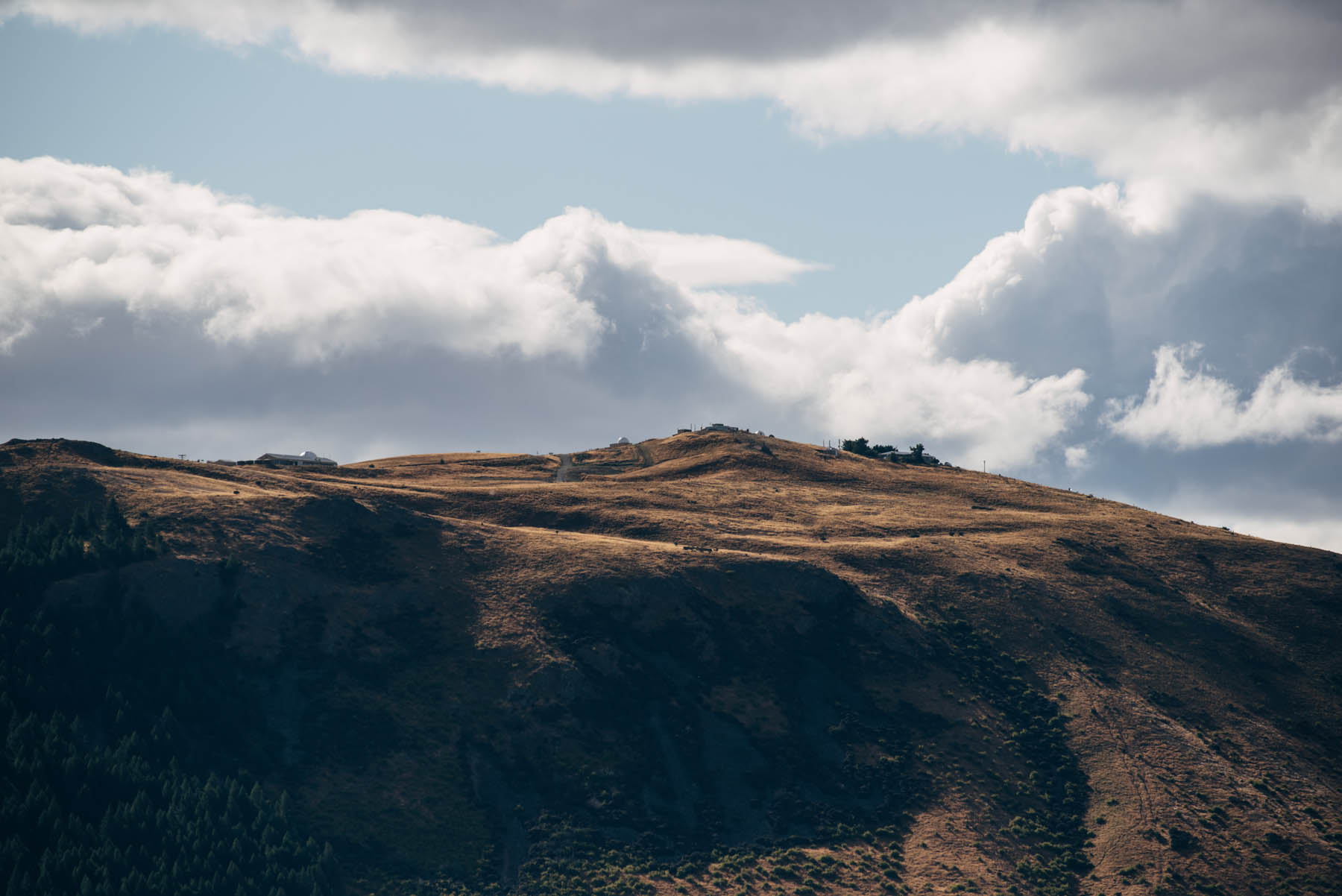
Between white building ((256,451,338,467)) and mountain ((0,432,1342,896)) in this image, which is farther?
white building ((256,451,338,467))

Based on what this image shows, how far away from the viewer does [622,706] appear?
109 meters

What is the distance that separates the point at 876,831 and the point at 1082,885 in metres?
16.7

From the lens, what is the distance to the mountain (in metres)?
91.1

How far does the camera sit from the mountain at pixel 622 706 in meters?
91.1

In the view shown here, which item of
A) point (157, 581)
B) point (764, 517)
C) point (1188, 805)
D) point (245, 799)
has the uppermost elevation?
point (764, 517)

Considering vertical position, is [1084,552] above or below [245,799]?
above

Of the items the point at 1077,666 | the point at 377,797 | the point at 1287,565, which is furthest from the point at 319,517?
the point at 1287,565

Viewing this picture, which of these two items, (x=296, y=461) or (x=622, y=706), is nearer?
(x=622, y=706)

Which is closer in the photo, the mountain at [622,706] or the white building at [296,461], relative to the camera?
the mountain at [622,706]

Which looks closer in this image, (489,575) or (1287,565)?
(489,575)

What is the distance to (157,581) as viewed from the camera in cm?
10675

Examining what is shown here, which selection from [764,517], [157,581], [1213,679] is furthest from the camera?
[764,517]

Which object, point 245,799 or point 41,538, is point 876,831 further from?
point 41,538

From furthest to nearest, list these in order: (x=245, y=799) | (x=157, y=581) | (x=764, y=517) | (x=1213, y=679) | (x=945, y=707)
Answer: (x=764, y=517), (x=1213, y=679), (x=945, y=707), (x=157, y=581), (x=245, y=799)
